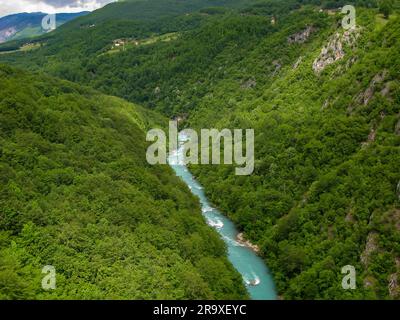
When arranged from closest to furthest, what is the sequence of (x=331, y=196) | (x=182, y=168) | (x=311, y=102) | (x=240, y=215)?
(x=331, y=196) < (x=240, y=215) < (x=311, y=102) < (x=182, y=168)

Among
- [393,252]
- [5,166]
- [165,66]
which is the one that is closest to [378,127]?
[393,252]

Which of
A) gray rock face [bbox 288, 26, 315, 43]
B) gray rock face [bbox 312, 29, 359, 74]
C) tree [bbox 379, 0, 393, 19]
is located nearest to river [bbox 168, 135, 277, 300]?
gray rock face [bbox 312, 29, 359, 74]

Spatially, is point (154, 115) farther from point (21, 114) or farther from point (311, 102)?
point (21, 114)

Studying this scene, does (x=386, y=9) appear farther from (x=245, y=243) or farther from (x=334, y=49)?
(x=245, y=243)

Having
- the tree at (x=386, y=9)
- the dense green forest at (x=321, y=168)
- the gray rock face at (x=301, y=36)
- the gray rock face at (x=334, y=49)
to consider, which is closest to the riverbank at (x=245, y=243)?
the dense green forest at (x=321, y=168)

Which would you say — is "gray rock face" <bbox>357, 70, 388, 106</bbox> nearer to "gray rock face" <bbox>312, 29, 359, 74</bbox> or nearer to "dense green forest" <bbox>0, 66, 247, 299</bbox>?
"gray rock face" <bbox>312, 29, 359, 74</bbox>
